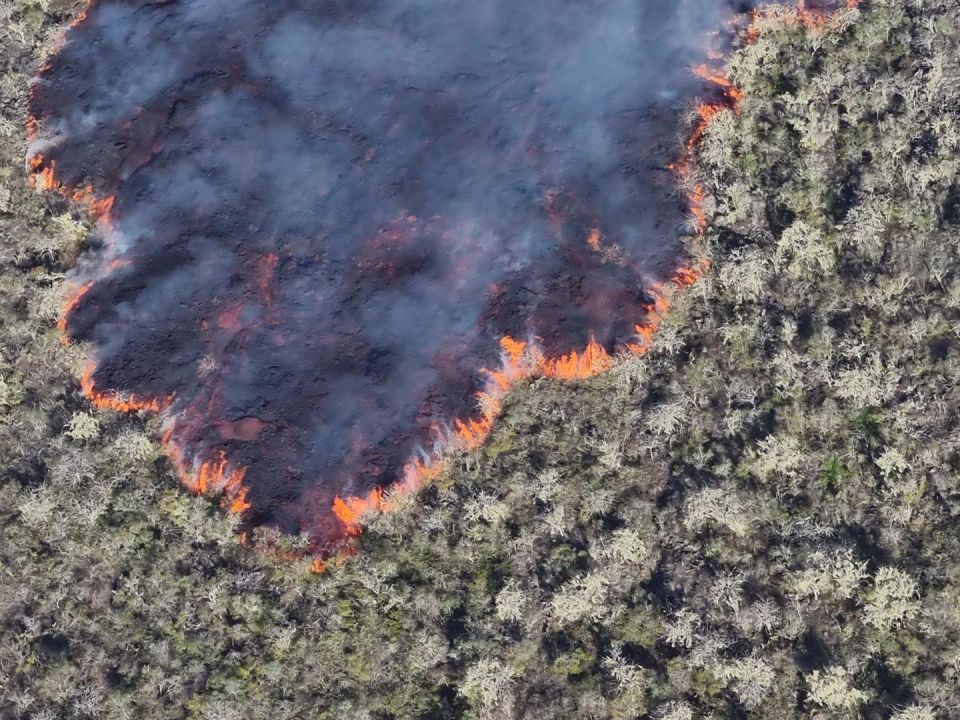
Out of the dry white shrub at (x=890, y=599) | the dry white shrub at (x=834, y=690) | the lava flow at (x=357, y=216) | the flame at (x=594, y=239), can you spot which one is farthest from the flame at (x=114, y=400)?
the dry white shrub at (x=890, y=599)

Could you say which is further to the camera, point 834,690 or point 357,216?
point 357,216

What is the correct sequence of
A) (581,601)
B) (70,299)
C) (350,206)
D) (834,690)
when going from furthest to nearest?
(70,299) < (350,206) < (581,601) < (834,690)

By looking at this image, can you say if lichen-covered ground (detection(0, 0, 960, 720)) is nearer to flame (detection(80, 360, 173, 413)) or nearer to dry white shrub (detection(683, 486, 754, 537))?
dry white shrub (detection(683, 486, 754, 537))

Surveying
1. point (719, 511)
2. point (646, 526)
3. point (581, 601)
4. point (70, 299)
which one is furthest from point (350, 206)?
point (719, 511)

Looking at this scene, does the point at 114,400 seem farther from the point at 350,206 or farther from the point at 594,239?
the point at 594,239

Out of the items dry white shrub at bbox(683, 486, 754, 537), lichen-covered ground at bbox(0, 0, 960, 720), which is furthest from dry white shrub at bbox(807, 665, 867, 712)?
dry white shrub at bbox(683, 486, 754, 537)

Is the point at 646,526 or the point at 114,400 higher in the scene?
the point at 114,400
